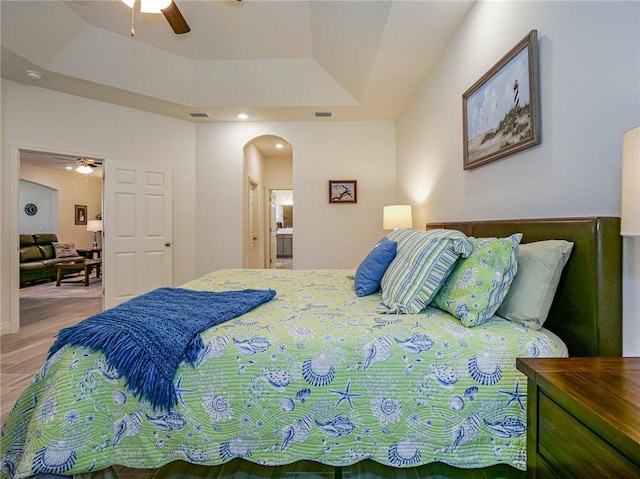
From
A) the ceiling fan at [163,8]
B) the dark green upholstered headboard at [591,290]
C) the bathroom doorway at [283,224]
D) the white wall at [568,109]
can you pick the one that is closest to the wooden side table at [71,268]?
the ceiling fan at [163,8]

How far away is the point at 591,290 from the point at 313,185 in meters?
3.59

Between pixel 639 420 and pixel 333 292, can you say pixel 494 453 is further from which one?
pixel 333 292

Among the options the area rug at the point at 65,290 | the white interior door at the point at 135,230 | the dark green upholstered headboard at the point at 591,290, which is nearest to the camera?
the dark green upholstered headboard at the point at 591,290

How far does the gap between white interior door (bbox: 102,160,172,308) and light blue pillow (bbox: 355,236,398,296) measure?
3414 mm

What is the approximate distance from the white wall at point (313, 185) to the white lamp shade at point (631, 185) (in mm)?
3545

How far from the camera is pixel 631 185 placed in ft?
2.76

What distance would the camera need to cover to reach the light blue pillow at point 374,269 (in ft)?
5.98

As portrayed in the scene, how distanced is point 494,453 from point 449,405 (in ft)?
0.80

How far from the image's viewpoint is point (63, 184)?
8000mm

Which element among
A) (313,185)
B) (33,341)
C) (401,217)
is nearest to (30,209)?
(33,341)

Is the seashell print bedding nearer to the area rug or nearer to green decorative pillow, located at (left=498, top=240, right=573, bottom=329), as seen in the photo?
green decorative pillow, located at (left=498, top=240, right=573, bottom=329)

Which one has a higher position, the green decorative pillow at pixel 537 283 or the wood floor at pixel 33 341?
the green decorative pillow at pixel 537 283

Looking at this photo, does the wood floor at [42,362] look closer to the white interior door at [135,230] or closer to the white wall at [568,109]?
the white interior door at [135,230]

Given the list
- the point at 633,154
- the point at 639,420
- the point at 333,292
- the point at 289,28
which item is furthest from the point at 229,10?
the point at 639,420
